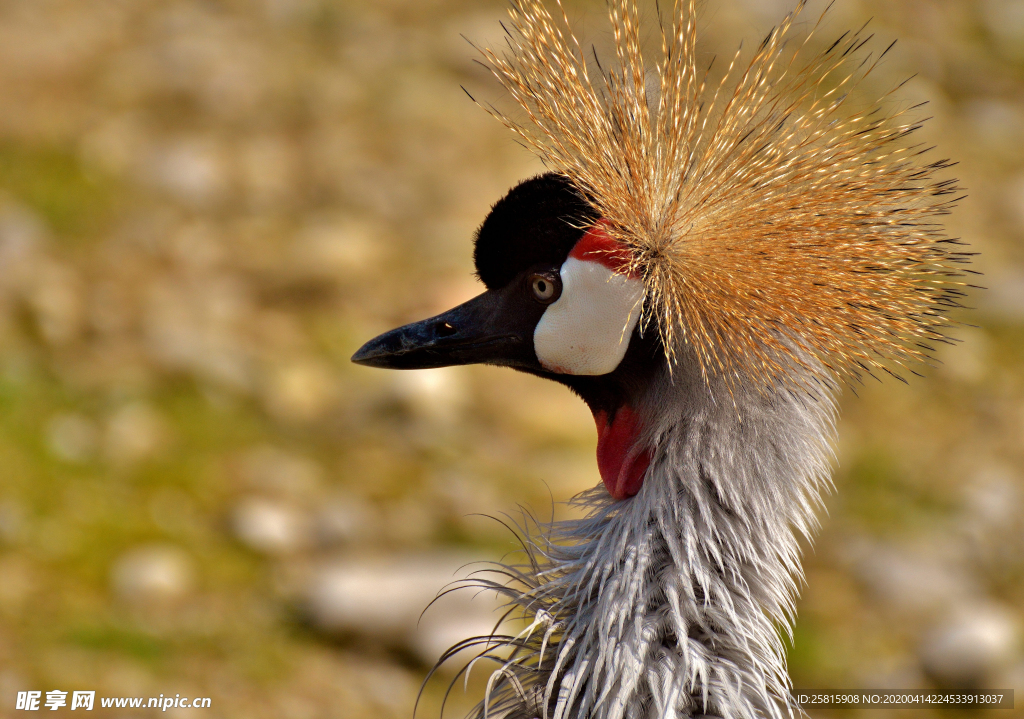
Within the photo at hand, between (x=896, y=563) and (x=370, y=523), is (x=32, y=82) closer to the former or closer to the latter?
(x=370, y=523)

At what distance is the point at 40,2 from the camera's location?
3.34 m

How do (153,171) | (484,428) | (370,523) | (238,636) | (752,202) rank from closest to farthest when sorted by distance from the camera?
(752,202) → (238,636) → (370,523) → (484,428) → (153,171)

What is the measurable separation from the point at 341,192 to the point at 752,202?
2.27 m

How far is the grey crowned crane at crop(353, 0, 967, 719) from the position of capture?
0.99 meters

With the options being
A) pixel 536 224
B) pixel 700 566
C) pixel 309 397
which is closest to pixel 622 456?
pixel 700 566

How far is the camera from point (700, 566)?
39.2 inches

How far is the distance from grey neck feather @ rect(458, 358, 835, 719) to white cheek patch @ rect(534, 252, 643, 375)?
7 cm

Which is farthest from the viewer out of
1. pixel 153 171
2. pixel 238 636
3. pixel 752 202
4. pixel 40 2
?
pixel 40 2

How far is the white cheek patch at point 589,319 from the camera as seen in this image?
3.43 feet

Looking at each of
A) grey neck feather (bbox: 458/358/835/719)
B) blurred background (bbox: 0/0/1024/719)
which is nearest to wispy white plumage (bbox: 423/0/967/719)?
grey neck feather (bbox: 458/358/835/719)

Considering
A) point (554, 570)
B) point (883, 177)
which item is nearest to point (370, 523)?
point (554, 570)

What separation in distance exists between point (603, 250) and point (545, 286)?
0.32 ft

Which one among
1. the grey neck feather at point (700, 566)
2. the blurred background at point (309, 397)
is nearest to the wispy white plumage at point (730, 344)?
the grey neck feather at point (700, 566)

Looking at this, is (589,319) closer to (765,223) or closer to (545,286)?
(545,286)
